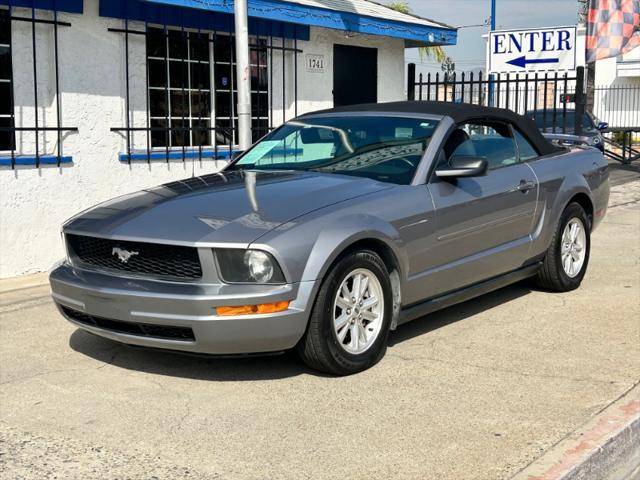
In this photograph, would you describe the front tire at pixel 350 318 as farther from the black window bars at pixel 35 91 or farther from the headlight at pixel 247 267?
the black window bars at pixel 35 91

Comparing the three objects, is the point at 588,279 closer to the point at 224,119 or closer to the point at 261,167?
the point at 261,167

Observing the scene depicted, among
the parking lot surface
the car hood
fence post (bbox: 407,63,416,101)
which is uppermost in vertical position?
fence post (bbox: 407,63,416,101)

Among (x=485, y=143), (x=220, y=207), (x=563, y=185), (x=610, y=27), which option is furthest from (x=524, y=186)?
(x=610, y=27)

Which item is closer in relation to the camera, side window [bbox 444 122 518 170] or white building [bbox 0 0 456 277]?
side window [bbox 444 122 518 170]

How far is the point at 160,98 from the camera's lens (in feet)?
32.4

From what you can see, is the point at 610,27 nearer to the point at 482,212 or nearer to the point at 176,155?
the point at 176,155

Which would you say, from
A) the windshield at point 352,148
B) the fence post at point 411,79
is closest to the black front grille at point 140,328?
the windshield at point 352,148

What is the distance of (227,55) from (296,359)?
6211 mm

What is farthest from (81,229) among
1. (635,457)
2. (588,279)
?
(588,279)

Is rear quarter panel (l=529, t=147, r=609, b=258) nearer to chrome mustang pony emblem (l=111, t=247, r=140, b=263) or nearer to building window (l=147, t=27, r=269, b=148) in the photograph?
chrome mustang pony emblem (l=111, t=247, r=140, b=263)

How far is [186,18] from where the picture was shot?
32.5ft

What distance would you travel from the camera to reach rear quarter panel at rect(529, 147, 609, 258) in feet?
22.0

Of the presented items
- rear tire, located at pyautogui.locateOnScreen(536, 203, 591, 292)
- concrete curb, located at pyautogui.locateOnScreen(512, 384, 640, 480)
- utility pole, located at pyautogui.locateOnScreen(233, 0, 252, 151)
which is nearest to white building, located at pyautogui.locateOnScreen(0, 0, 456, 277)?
utility pole, located at pyautogui.locateOnScreen(233, 0, 252, 151)

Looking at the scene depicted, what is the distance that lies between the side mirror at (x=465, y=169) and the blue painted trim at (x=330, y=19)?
4.46 metres
